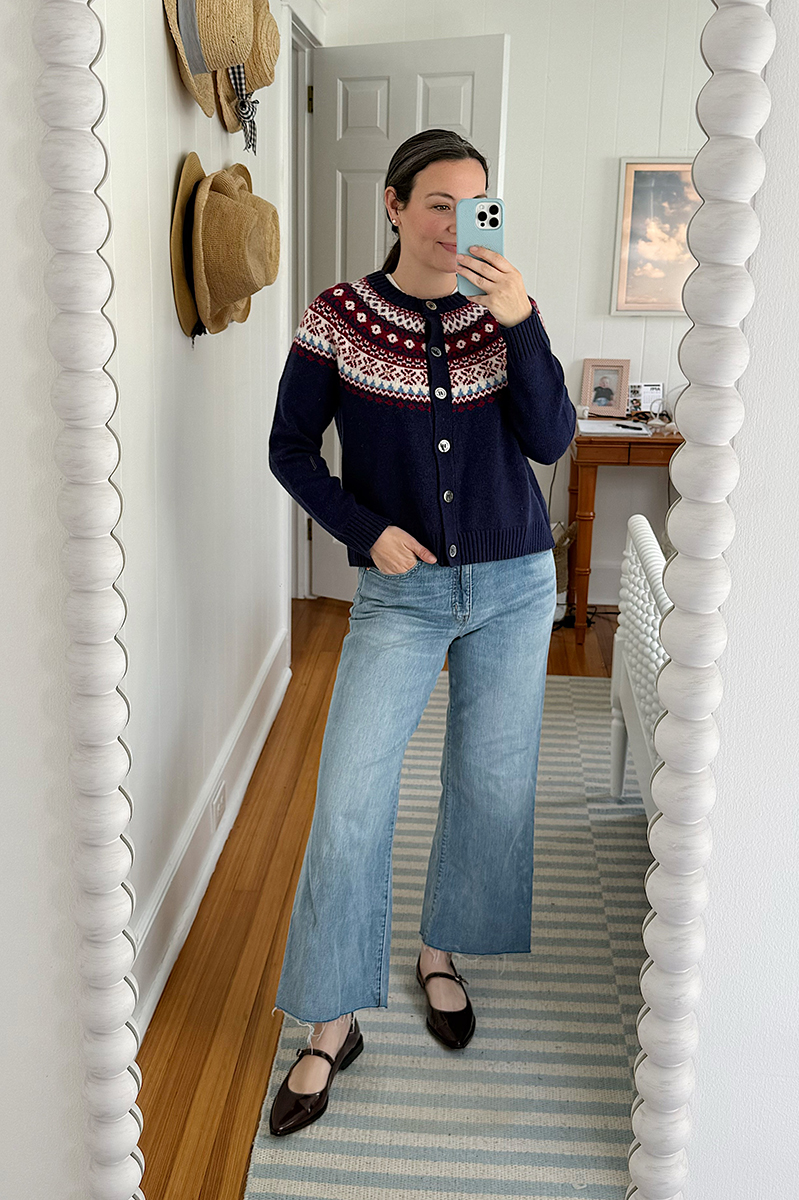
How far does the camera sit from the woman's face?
1.31 m

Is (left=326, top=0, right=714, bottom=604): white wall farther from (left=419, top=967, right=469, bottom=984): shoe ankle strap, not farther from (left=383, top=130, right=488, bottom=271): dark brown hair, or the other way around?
(left=383, top=130, right=488, bottom=271): dark brown hair

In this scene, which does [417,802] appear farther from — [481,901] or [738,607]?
[738,607]

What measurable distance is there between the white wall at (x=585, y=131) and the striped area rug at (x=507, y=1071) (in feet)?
6.39

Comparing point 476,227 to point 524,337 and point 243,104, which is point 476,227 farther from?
point 243,104

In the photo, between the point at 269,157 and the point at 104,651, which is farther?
the point at 269,157

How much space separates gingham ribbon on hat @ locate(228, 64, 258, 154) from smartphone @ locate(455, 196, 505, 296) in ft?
2.54

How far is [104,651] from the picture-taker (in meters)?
1.02

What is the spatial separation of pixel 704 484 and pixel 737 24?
0.37 meters

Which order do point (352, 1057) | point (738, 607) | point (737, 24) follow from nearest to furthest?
point (737, 24)
point (738, 607)
point (352, 1057)

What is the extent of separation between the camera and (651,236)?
3717mm

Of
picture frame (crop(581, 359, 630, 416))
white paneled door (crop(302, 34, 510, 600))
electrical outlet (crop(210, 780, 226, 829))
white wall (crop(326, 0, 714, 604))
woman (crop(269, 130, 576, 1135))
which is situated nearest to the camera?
woman (crop(269, 130, 576, 1135))

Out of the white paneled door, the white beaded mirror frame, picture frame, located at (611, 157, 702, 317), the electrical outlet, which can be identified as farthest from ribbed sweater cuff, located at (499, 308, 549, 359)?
picture frame, located at (611, 157, 702, 317)

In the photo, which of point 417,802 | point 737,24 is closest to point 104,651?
point 737,24

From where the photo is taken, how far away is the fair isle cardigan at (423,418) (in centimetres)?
137
